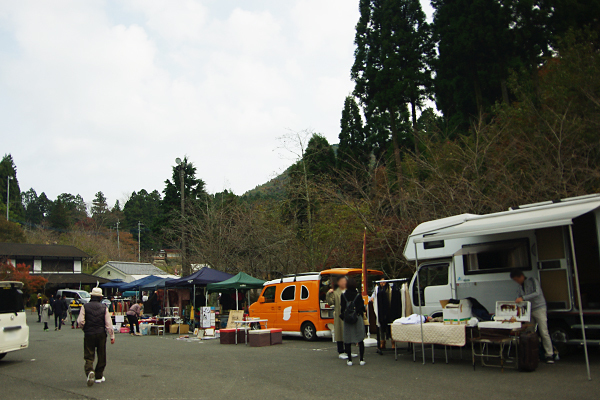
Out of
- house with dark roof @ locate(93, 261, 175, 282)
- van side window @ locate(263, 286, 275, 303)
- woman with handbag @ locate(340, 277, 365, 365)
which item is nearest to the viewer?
woman with handbag @ locate(340, 277, 365, 365)

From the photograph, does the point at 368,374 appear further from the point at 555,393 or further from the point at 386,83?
the point at 386,83

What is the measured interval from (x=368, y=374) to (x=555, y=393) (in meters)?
2.99

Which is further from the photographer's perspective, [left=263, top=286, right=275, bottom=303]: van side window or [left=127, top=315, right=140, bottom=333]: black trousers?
[left=127, top=315, right=140, bottom=333]: black trousers

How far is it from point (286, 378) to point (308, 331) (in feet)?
22.0

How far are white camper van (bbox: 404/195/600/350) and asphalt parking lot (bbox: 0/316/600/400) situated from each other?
962mm

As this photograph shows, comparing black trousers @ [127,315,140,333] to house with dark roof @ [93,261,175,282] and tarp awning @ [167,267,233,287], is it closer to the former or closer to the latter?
tarp awning @ [167,267,233,287]

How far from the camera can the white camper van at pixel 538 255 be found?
320 inches

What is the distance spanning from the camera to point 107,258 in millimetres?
66688

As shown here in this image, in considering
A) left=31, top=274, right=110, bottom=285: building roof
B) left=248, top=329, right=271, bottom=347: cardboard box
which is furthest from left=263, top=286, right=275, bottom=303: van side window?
left=31, top=274, right=110, bottom=285: building roof

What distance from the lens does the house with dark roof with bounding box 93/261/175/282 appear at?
54.1 m

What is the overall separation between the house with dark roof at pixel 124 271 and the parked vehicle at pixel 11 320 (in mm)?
44017

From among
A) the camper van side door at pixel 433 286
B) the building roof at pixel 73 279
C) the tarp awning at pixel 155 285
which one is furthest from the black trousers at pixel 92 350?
the building roof at pixel 73 279

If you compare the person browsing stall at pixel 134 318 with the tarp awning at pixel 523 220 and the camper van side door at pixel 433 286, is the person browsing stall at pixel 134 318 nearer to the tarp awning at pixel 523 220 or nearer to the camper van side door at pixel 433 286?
the camper van side door at pixel 433 286

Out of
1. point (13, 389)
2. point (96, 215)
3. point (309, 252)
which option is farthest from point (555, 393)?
point (96, 215)
